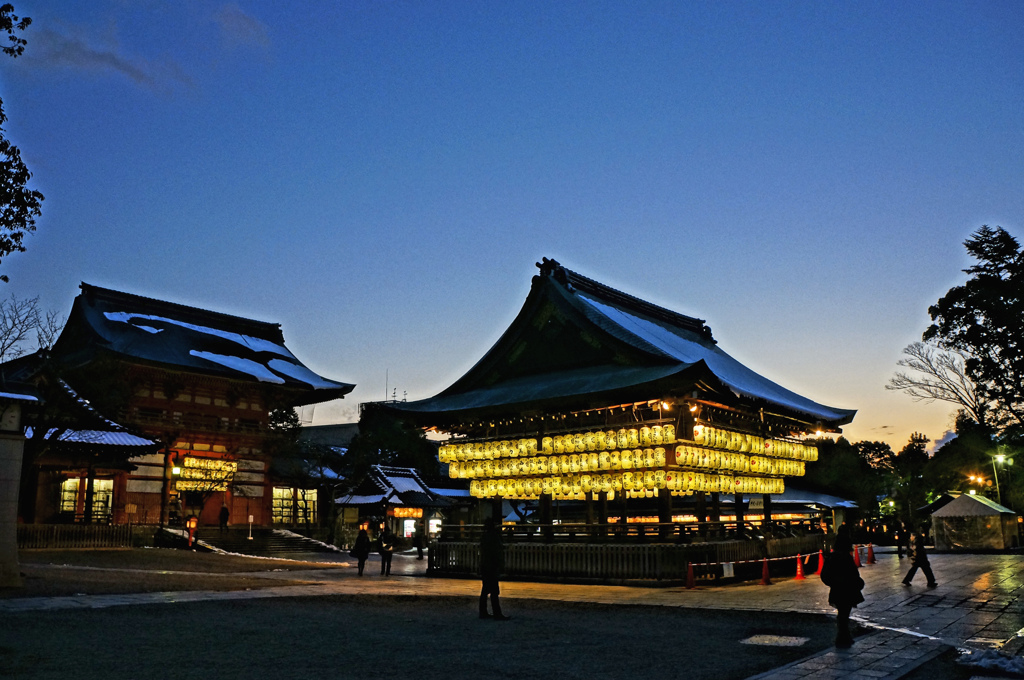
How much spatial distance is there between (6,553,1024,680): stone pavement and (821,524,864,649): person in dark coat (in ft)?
1.03

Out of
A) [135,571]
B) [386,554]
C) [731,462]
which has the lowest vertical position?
[135,571]

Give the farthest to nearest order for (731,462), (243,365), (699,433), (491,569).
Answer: (243,365) < (731,462) < (699,433) < (491,569)

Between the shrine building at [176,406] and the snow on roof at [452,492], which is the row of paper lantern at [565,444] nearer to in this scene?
the shrine building at [176,406]

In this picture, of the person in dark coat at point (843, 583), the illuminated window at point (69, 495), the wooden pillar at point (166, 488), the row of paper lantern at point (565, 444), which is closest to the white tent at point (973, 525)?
the row of paper lantern at point (565, 444)

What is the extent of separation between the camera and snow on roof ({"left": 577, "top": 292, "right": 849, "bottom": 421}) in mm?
24953

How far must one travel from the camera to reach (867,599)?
16797 millimetres

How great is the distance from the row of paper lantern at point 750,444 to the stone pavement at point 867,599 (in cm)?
432

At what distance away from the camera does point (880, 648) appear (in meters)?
10.6

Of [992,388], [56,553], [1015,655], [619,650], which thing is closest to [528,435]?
[619,650]

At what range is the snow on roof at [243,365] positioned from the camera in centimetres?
4928

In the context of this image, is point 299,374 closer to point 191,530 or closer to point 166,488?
point 166,488

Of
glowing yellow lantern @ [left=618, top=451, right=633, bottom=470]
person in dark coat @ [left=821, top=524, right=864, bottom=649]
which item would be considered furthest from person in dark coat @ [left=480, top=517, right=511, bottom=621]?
glowing yellow lantern @ [left=618, top=451, right=633, bottom=470]

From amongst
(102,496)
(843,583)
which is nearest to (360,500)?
(102,496)

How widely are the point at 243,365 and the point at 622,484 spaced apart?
34018mm
